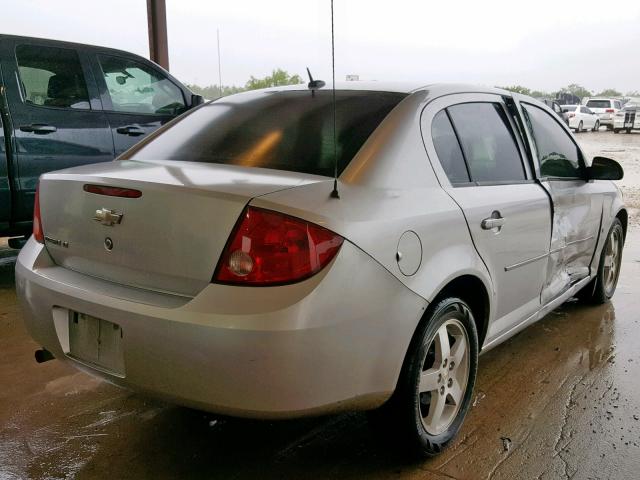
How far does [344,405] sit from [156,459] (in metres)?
0.85

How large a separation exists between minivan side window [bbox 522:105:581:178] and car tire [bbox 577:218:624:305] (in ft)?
2.46

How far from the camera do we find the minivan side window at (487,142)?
2.62 meters

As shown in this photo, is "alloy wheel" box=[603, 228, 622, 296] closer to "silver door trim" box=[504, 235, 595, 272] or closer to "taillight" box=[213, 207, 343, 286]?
"silver door trim" box=[504, 235, 595, 272]

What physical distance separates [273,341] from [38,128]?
3492mm

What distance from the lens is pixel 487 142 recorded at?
2807 mm

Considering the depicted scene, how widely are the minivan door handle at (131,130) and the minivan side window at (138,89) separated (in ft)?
0.52

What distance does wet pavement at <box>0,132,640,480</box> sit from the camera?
2.26m

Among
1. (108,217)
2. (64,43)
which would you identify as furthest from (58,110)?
(108,217)

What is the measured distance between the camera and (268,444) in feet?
7.97

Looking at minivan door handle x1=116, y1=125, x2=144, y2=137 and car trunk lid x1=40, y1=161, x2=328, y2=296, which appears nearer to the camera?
car trunk lid x1=40, y1=161, x2=328, y2=296

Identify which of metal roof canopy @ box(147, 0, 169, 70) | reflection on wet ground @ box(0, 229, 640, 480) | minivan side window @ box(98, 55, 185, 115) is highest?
metal roof canopy @ box(147, 0, 169, 70)

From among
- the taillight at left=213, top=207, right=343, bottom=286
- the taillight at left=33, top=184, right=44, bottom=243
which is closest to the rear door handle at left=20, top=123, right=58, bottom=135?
the taillight at left=33, top=184, right=44, bottom=243

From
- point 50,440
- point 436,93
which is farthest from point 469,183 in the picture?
point 50,440

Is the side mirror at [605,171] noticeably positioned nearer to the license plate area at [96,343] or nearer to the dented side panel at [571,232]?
the dented side panel at [571,232]
